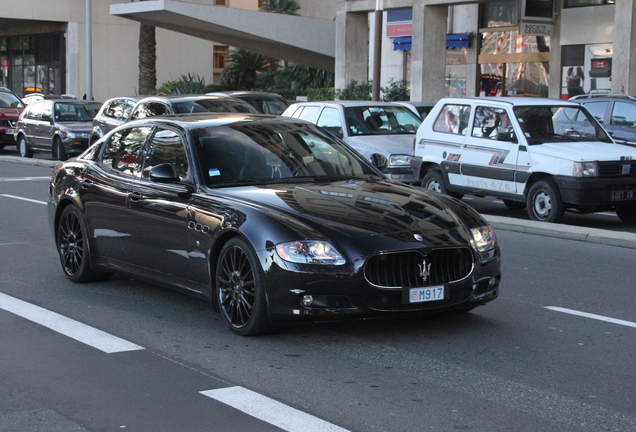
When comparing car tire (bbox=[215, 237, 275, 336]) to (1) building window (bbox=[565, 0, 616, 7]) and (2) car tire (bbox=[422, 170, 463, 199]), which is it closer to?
(2) car tire (bbox=[422, 170, 463, 199])

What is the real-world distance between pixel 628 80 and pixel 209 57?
3693 centimetres

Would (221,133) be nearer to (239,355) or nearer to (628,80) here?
(239,355)

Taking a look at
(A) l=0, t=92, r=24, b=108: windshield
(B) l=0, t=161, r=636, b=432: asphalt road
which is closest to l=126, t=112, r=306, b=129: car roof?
(B) l=0, t=161, r=636, b=432: asphalt road

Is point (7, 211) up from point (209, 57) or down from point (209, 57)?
down

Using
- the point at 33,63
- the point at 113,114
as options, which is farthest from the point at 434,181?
the point at 33,63

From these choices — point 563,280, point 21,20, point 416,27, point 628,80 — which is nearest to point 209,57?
point 21,20

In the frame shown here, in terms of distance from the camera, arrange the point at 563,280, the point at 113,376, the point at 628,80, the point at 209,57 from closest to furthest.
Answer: the point at 113,376 → the point at 563,280 → the point at 628,80 → the point at 209,57

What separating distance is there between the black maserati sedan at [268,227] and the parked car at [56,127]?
55.1ft

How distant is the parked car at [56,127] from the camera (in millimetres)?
24922

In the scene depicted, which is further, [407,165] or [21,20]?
[21,20]

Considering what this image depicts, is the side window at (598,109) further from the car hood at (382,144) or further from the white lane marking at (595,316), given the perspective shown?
the white lane marking at (595,316)

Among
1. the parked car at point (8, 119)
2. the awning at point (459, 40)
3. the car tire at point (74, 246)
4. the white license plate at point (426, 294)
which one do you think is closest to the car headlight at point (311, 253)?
the white license plate at point (426, 294)

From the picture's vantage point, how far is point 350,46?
1304 inches

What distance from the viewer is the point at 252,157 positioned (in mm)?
7469
